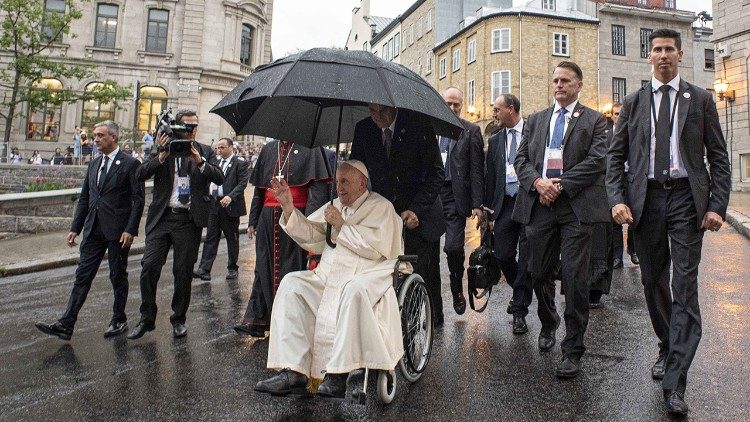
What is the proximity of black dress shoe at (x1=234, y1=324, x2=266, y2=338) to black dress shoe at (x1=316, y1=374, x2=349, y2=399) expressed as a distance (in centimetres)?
184

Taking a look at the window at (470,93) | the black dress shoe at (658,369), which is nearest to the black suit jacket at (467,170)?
the black dress shoe at (658,369)

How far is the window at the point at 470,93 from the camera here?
121 feet

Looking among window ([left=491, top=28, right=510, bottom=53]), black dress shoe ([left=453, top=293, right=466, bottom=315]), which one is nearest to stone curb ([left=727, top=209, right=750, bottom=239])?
black dress shoe ([left=453, top=293, right=466, bottom=315])

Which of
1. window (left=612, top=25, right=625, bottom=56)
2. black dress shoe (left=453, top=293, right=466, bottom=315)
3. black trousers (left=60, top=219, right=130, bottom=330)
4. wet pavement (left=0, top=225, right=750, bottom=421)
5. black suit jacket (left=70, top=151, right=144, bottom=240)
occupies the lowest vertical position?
wet pavement (left=0, top=225, right=750, bottom=421)

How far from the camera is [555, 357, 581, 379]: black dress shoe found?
3.73m

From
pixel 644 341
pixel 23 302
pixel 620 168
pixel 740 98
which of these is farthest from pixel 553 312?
pixel 740 98

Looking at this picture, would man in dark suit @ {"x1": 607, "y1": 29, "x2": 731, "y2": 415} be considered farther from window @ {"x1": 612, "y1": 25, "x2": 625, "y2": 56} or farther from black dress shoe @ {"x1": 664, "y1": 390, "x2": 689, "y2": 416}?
window @ {"x1": 612, "y1": 25, "x2": 625, "y2": 56}

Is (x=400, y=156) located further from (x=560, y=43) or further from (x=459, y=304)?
(x=560, y=43)

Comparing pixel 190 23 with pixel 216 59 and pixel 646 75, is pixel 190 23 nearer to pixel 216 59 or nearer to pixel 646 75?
pixel 216 59

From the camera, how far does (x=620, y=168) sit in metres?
3.84

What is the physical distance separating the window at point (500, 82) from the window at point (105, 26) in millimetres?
26037

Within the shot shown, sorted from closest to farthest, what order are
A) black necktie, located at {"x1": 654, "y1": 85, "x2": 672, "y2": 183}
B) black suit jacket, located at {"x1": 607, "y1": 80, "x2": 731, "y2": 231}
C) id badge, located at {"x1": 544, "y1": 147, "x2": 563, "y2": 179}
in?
black suit jacket, located at {"x1": 607, "y1": 80, "x2": 731, "y2": 231} < black necktie, located at {"x1": 654, "y1": 85, "x2": 672, "y2": 183} < id badge, located at {"x1": 544, "y1": 147, "x2": 563, "y2": 179}

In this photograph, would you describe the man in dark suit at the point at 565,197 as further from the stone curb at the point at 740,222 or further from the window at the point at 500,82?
the window at the point at 500,82

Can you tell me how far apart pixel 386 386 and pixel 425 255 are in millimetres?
1905
